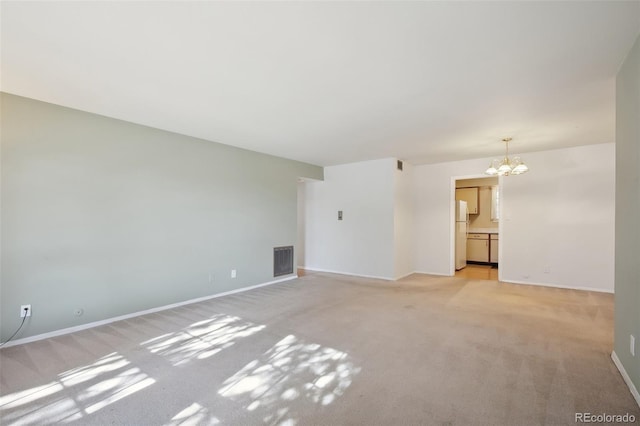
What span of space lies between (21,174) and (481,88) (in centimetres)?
468

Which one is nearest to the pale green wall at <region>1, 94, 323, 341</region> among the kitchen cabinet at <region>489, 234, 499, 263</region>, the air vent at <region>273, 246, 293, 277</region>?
the air vent at <region>273, 246, 293, 277</region>

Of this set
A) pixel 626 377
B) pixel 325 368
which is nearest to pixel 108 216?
pixel 325 368

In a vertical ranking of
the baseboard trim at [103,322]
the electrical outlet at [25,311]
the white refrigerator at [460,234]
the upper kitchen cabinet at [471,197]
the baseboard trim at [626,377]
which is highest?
the upper kitchen cabinet at [471,197]

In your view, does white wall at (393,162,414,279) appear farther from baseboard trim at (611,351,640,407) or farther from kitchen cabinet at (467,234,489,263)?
baseboard trim at (611,351,640,407)

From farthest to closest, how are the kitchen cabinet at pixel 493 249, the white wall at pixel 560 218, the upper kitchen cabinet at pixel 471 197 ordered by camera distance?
the upper kitchen cabinet at pixel 471 197 → the kitchen cabinet at pixel 493 249 → the white wall at pixel 560 218

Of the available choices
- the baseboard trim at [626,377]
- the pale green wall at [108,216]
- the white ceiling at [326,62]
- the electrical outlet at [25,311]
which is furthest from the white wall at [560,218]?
the electrical outlet at [25,311]

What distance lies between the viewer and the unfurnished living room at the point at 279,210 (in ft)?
6.26

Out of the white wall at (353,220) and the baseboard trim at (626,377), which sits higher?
the white wall at (353,220)

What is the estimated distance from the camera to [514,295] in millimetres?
4824

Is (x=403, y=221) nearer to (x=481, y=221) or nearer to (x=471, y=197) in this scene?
(x=471, y=197)

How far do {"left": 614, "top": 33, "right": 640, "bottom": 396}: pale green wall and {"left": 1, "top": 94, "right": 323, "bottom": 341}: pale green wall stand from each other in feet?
15.5

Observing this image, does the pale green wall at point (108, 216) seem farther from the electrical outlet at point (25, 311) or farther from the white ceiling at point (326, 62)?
the white ceiling at point (326, 62)

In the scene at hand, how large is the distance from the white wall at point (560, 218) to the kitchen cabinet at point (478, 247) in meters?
2.68

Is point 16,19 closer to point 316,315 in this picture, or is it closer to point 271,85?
point 271,85
